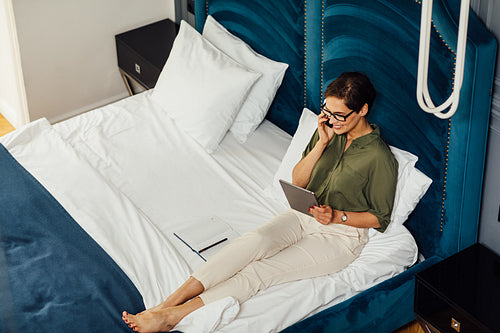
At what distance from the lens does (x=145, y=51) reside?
3971 mm

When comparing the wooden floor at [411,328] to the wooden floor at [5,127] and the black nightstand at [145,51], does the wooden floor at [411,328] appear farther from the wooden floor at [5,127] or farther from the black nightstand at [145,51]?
the wooden floor at [5,127]

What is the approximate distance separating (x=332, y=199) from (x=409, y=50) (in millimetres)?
613

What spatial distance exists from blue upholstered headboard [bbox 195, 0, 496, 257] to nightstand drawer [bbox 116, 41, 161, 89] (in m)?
1.02

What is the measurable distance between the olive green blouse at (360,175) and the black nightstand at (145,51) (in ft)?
5.03

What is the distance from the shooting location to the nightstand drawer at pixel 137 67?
152 inches

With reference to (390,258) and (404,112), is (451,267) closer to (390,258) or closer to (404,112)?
(390,258)

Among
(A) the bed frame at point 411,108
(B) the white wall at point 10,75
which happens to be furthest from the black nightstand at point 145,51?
(A) the bed frame at point 411,108

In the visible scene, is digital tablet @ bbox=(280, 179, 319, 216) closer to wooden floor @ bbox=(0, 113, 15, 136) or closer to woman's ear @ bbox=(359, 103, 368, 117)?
woman's ear @ bbox=(359, 103, 368, 117)

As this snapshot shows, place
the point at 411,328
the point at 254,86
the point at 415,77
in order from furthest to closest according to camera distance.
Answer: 1. the point at 254,86
2. the point at 411,328
3. the point at 415,77

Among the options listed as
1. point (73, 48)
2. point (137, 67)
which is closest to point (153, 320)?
point (137, 67)

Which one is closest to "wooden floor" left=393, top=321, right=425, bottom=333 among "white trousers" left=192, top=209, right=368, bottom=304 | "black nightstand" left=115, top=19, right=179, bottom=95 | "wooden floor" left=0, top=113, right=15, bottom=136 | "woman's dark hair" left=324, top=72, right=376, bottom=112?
"white trousers" left=192, top=209, right=368, bottom=304

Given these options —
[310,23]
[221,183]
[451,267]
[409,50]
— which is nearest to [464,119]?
[409,50]

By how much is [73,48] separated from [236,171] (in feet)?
5.17

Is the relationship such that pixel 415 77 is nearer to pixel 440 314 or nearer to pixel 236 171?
pixel 440 314
